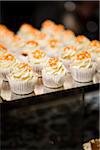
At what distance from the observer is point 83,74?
1582 mm

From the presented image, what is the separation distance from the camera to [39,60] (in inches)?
66.6

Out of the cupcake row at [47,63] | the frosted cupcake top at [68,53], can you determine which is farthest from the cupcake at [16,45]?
the frosted cupcake top at [68,53]

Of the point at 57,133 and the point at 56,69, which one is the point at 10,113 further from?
the point at 56,69

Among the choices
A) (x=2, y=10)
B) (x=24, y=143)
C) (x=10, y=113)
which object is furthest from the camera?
(x=2, y=10)

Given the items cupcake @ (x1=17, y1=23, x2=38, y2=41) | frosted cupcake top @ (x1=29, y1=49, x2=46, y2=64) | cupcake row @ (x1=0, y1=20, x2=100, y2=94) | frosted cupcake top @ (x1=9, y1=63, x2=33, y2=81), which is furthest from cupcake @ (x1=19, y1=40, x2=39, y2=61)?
frosted cupcake top @ (x1=9, y1=63, x2=33, y2=81)

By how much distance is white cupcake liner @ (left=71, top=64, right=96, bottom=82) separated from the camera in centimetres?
156

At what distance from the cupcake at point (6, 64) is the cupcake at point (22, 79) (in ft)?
0.27

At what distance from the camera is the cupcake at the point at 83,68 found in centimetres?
157

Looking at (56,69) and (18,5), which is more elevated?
(18,5)

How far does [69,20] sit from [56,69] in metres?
2.10

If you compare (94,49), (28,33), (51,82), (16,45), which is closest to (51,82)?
(51,82)

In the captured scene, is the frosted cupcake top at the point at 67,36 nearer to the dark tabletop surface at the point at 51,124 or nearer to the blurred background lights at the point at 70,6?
the dark tabletop surface at the point at 51,124

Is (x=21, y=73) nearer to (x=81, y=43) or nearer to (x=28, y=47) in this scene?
(x=28, y=47)

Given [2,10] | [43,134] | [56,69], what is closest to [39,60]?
[56,69]
